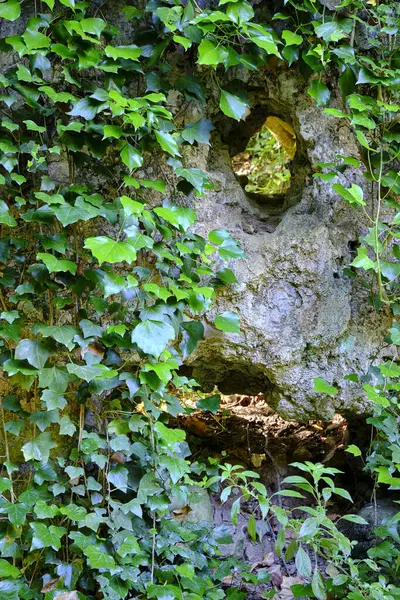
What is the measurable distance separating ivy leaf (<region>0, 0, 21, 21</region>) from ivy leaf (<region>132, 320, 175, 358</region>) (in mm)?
975

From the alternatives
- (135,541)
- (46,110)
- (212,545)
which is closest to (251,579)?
(212,545)

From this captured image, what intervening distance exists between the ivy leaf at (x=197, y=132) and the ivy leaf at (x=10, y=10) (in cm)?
59

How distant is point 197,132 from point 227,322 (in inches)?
24.9

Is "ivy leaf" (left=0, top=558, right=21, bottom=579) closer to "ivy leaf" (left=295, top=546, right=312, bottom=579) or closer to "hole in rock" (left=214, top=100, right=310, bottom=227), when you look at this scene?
"ivy leaf" (left=295, top=546, right=312, bottom=579)

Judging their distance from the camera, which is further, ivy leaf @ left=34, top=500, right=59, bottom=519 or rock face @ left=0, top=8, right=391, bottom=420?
rock face @ left=0, top=8, right=391, bottom=420

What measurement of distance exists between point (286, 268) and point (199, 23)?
0.87m

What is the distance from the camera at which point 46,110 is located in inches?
67.5

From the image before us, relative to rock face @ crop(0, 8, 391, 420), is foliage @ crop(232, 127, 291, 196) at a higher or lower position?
lower

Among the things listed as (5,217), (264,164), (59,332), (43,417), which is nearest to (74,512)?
(43,417)

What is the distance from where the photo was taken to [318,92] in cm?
189

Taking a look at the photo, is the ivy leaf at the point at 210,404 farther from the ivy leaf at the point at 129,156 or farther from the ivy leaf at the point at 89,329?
the ivy leaf at the point at 129,156

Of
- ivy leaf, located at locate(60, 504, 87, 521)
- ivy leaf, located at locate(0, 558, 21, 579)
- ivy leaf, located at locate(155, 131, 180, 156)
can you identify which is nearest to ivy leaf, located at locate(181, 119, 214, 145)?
ivy leaf, located at locate(155, 131, 180, 156)

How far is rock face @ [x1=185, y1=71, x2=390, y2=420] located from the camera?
2.02 meters

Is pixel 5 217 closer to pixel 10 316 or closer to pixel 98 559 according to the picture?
pixel 10 316
